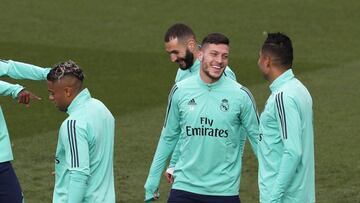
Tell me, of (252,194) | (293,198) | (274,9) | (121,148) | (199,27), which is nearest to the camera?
(293,198)

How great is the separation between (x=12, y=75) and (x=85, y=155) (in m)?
2.32

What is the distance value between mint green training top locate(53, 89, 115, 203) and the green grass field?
511 cm

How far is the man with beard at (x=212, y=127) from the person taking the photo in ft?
30.9

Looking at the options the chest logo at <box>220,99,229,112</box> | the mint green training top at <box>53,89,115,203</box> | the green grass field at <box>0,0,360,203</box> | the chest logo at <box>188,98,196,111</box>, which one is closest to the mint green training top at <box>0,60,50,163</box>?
the chest logo at <box>188,98,196,111</box>

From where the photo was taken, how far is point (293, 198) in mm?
8820

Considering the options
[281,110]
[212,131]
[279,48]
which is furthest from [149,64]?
[281,110]

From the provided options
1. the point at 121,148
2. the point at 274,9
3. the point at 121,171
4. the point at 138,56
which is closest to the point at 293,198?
the point at 121,171

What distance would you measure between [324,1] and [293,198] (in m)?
24.1

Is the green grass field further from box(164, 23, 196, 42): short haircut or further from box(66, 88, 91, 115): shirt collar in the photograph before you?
box(66, 88, 91, 115): shirt collar

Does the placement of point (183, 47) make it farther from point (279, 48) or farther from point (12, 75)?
point (279, 48)

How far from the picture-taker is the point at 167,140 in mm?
9891

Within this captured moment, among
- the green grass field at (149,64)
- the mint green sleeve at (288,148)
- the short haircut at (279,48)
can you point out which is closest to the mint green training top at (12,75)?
the short haircut at (279,48)

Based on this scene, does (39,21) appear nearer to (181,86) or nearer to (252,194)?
(252,194)

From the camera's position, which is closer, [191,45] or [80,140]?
[80,140]
